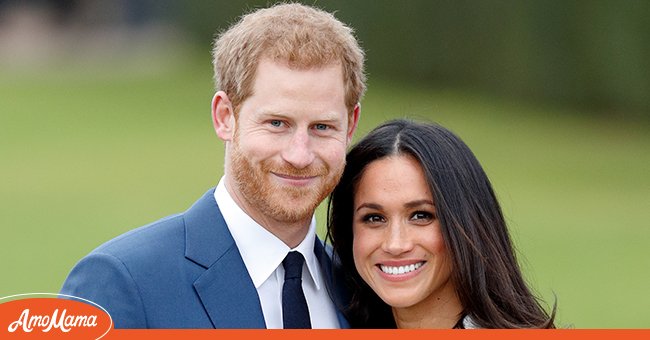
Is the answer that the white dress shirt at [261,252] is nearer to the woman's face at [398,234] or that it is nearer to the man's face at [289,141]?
the man's face at [289,141]

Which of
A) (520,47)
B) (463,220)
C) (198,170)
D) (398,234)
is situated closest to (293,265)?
(398,234)

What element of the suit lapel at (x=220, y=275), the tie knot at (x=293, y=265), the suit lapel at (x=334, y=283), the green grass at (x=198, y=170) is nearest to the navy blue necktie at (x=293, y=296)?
the tie knot at (x=293, y=265)

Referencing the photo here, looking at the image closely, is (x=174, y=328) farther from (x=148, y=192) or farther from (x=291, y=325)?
(x=148, y=192)

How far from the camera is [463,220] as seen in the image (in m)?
4.81

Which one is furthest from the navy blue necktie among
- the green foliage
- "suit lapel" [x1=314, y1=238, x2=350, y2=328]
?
the green foliage

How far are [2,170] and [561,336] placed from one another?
20262 millimetres

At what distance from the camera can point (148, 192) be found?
70.4ft

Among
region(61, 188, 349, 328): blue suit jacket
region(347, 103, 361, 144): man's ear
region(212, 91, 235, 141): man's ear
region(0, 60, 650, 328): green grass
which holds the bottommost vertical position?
region(61, 188, 349, 328): blue suit jacket

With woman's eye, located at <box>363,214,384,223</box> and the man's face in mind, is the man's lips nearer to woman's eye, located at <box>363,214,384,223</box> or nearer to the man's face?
the man's face

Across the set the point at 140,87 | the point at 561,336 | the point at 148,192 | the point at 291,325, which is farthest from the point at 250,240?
the point at 140,87

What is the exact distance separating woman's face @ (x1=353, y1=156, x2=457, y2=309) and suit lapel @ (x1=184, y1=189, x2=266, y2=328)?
1.92 ft

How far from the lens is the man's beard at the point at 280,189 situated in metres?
4.55

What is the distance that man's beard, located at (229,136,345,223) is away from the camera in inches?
179

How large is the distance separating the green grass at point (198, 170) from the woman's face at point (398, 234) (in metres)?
7.47
